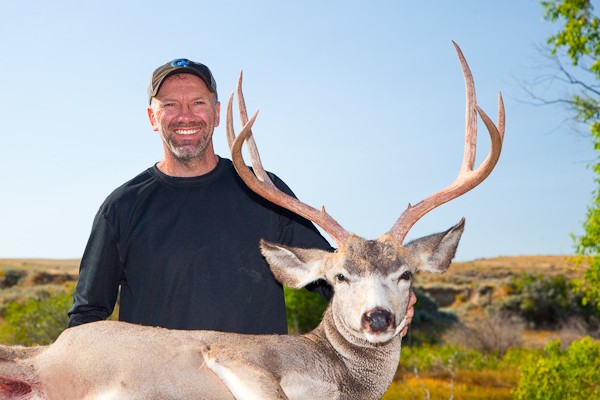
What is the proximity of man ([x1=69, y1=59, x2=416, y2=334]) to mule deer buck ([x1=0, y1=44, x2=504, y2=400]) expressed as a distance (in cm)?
23

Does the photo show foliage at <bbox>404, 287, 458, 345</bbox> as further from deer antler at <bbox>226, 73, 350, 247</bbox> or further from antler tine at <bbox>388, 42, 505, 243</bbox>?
deer antler at <bbox>226, 73, 350, 247</bbox>

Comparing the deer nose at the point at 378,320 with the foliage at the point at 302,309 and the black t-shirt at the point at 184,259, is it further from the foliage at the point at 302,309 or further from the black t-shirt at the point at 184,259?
the foliage at the point at 302,309

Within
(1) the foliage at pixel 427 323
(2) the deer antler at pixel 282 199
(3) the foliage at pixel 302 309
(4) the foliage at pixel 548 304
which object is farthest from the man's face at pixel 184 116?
(4) the foliage at pixel 548 304

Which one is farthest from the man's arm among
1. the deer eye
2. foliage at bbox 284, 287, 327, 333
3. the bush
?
the bush

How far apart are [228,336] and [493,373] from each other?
49.3 feet

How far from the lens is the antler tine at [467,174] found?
4.63 meters

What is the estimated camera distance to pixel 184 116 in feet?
16.7

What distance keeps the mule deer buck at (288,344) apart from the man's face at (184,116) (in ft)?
0.98

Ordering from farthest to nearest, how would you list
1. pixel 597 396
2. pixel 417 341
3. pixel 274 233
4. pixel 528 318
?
pixel 528 318 < pixel 417 341 < pixel 597 396 < pixel 274 233

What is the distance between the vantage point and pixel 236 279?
4617 millimetres

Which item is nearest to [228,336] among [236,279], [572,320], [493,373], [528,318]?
[236,279]

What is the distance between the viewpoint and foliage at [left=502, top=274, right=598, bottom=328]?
99.7ft

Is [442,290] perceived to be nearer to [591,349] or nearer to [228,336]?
[591,349]

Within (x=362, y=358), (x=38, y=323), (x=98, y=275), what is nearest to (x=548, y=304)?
(x=38, y=323)
